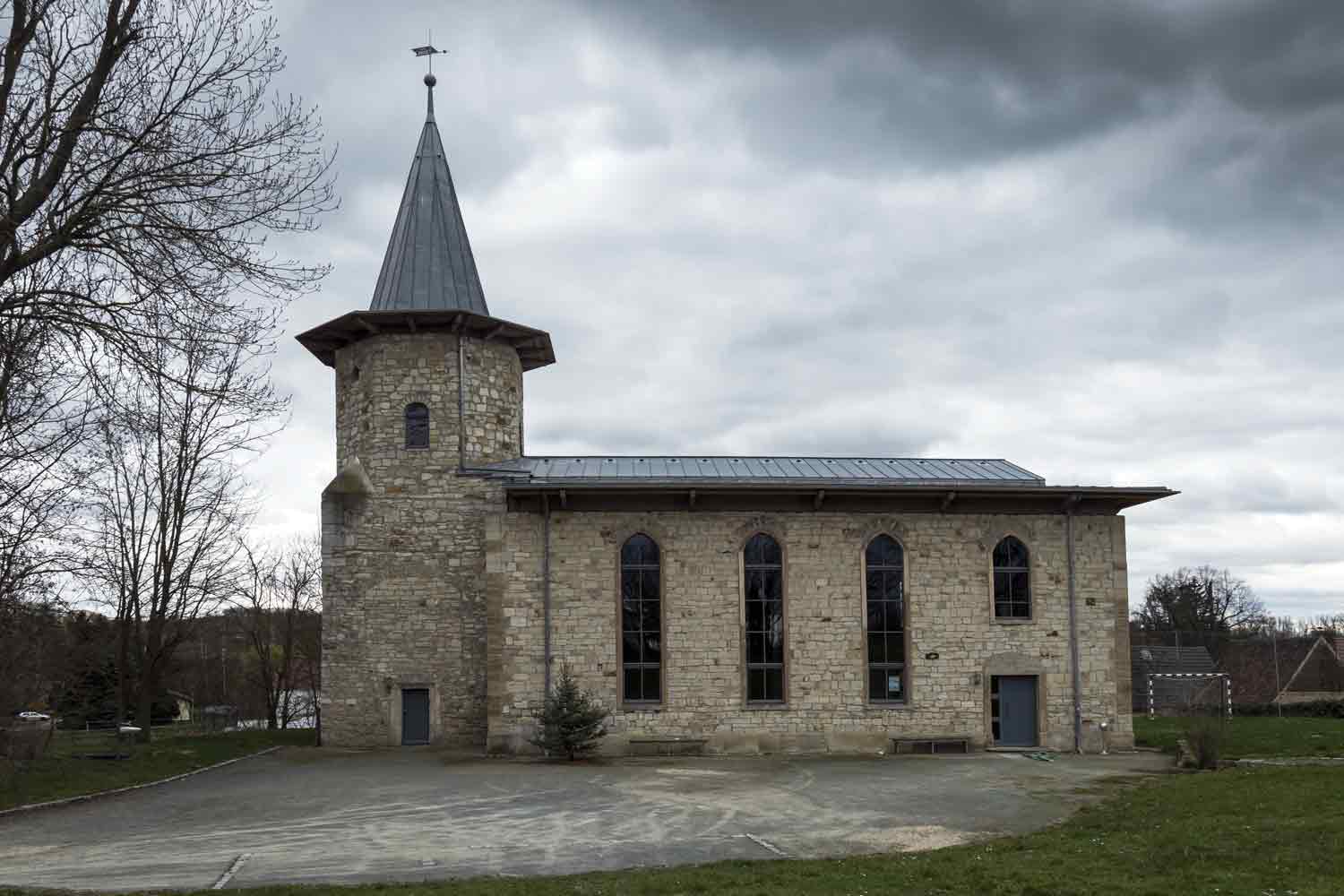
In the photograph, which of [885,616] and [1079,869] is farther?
[885,616]

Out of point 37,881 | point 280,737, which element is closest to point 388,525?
point 280,737

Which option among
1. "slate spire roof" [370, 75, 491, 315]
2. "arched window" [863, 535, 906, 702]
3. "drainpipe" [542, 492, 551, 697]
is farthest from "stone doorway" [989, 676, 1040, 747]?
"slate spire roof" [370, 75, 491, 315]

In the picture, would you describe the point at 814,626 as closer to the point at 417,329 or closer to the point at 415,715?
the point at 415,715

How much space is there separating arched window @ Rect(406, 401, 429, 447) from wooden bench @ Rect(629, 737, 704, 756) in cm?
807

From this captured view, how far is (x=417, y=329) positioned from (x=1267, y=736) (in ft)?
66.9

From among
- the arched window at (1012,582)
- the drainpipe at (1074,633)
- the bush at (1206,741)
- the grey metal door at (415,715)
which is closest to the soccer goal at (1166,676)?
the drainpipe at (1074,633)

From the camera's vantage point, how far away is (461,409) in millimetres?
24953

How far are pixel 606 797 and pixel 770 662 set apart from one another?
24.0ft

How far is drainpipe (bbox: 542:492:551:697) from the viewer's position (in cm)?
2242

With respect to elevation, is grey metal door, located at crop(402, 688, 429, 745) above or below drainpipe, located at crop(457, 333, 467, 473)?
below

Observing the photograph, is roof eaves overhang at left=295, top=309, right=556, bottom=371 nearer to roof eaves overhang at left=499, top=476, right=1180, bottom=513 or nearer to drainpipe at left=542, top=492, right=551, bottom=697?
roof eaves overhang at left=499, top=476, right=1180, bottom=513

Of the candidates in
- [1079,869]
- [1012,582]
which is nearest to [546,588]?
[1012,582]

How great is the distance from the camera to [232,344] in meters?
10.5

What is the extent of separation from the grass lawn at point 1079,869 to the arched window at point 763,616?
10196 mm
